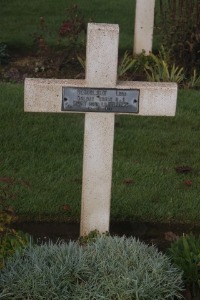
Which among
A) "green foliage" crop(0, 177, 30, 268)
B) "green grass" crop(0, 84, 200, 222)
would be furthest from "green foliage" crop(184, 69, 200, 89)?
"green foliage" crop(0, 177, 30, 268)

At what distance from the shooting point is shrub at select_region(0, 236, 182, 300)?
4273 millimetres

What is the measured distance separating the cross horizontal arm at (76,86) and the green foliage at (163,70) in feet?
15.2

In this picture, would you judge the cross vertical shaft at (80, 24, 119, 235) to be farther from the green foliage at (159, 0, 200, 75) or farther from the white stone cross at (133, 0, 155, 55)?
the white stone cross at (133, 0, 155, 55)

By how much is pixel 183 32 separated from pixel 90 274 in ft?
20.5

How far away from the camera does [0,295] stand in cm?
422

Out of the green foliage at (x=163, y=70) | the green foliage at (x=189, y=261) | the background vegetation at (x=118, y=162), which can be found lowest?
the green foliage at (x=189, y=261)

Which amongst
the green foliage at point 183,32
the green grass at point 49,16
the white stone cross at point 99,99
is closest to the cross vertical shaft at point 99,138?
the white stone cross at point 99,99

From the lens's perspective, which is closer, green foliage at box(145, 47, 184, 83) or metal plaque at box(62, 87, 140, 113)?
metal plaque at box(62, 87, 140, 113)

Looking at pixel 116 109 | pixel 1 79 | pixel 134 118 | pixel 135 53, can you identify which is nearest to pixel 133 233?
pixel 116 109

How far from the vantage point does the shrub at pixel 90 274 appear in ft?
14.0

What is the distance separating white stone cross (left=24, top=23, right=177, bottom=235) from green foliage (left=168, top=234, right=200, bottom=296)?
2.18 ft

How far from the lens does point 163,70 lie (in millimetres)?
10055

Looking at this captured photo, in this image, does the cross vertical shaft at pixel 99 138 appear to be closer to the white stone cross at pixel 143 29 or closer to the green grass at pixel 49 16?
the white stone cross at pixel 143 29

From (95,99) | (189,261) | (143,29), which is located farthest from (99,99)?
(143,29)
